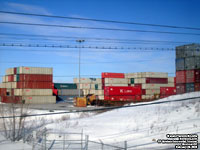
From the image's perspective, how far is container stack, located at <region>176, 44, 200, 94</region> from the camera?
27.0 m

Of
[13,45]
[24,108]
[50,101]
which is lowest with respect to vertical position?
[50,101]

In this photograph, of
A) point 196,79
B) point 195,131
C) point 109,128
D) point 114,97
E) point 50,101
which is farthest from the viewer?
point 50,101

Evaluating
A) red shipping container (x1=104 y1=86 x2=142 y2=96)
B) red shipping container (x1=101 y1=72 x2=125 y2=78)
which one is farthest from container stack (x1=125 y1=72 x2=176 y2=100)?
red shipping container (x1=104 y1=86 x2=142 y2=96)

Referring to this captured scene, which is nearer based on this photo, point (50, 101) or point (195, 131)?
point (195, 131)

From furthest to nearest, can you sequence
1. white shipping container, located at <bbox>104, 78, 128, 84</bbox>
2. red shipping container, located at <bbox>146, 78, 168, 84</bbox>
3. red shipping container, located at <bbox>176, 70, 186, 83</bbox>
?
1. white shipping container, located at <bbox>104, 78, 128, 84</bbox>
2. red shipping container, located at <bbox>146, 78, 168, 84</bbox>
3. red shipping container, located at <bbox>176, 70, 186, 83</bbox>

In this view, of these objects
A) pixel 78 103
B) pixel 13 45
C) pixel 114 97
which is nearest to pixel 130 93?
pixel 114 97

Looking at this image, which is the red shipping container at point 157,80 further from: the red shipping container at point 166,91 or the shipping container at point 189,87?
the shipping container at point 189,87

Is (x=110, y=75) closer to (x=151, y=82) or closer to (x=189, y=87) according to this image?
(x=151, y=82)

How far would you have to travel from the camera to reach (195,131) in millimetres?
9086

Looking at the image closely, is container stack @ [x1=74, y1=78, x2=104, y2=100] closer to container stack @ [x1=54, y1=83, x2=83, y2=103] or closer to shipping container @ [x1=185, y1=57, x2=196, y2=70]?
container stack @ [x1=54, y1=83, x2=83, y2=103]

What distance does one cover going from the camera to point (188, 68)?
1107 inches

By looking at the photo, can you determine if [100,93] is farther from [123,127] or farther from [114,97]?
[123,127]

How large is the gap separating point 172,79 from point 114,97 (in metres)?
24.5

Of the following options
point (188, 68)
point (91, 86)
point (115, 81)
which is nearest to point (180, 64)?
point (188, 68)
